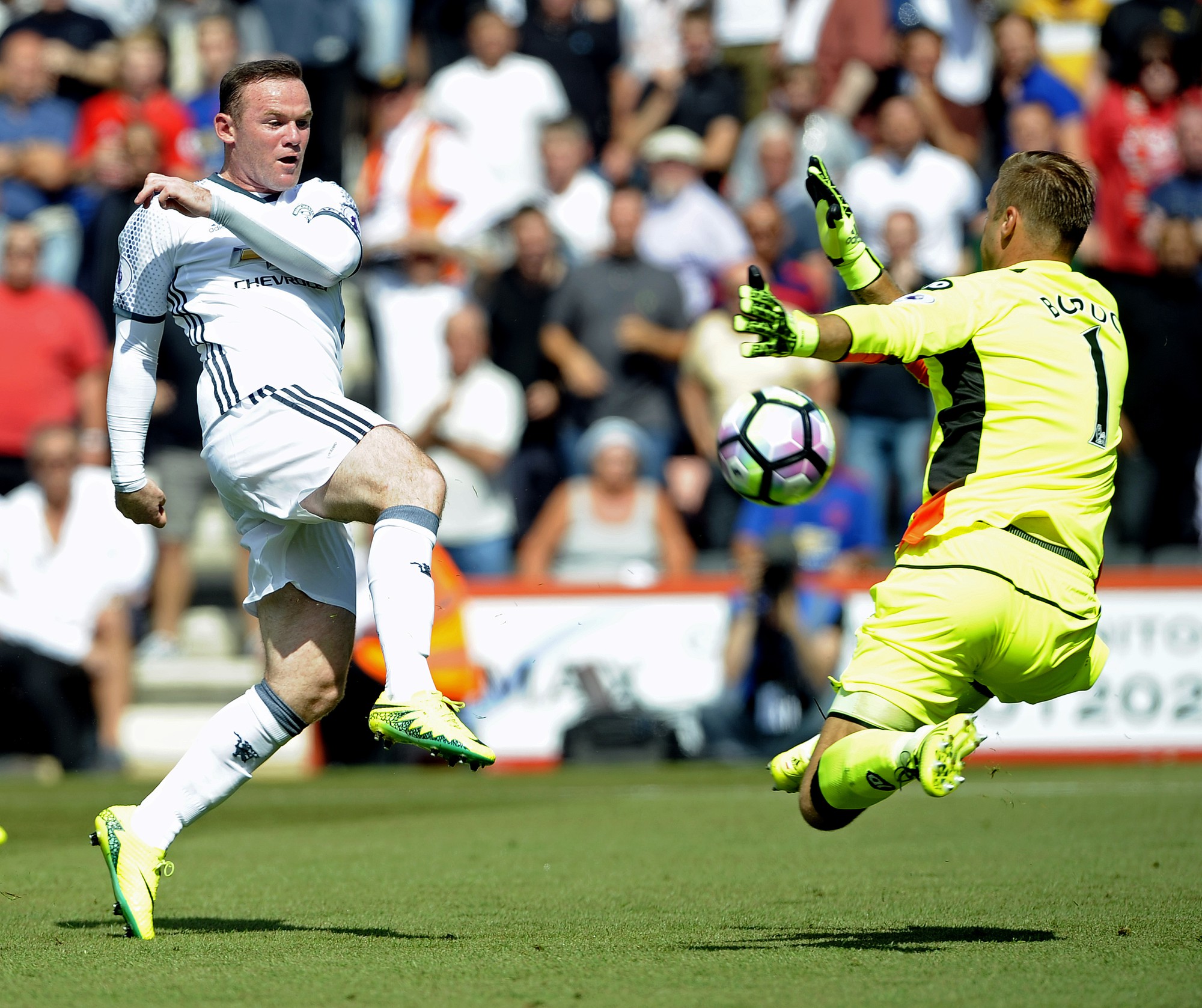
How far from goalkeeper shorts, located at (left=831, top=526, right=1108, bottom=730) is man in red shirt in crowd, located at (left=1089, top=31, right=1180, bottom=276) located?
955 centimetres

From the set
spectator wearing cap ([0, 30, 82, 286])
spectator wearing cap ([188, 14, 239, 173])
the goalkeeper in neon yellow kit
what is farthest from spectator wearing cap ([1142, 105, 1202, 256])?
the goalkeeper in neon yellow kit

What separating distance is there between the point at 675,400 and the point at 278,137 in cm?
817

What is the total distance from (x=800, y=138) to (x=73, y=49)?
20.7 ft

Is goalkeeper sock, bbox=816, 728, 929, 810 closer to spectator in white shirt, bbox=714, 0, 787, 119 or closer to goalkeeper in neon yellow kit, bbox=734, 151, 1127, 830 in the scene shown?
goalkeeper in neon yellow kit, bbox=734, 151, 1127, 830

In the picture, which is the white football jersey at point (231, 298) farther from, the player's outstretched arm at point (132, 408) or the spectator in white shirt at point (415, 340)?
the spectator in white shirt at point (415, 340)

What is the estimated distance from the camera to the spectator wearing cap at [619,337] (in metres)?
13.4

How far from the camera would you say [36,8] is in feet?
52.0

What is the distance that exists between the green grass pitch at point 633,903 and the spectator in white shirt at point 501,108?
6238 mm

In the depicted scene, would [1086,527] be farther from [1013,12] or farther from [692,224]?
[1013,12]

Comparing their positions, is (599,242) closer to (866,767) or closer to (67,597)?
(67,597)

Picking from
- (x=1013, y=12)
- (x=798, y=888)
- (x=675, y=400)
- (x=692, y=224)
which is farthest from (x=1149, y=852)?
(x=1013, y=12)

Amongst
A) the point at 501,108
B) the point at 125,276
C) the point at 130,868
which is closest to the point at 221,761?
the point at 130,868

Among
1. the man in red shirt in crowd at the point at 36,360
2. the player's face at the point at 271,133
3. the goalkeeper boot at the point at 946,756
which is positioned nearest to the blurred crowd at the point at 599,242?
the man in red shirt in crowd at the point at 36,360

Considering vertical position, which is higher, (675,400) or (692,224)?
(692,224)
